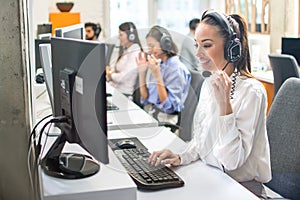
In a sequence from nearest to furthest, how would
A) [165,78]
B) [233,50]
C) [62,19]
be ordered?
[233,50] < [165,78] < [62,19]

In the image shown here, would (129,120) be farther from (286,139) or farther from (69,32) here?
(286,139)

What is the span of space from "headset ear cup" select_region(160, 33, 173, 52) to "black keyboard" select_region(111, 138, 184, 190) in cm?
78

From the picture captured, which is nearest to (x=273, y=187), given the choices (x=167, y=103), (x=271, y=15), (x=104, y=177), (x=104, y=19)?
(x=104, y=177)

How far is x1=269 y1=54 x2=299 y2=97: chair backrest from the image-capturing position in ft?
10.9

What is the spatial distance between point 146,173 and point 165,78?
149cm

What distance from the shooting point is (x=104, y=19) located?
5973 mm

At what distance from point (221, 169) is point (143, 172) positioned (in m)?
0.28

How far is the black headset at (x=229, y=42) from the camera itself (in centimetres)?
159

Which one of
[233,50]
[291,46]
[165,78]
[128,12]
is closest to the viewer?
[233,50]

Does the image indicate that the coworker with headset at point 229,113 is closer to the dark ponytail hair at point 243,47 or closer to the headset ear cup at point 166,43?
the dark ponytail hair at point 243,47

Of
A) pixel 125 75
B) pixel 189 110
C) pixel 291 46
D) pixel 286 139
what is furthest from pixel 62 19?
pixel 286 139

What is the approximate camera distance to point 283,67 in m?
3.40

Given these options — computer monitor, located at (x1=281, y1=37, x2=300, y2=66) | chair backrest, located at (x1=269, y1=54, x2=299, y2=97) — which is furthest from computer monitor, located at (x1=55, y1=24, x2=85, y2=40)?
computer monitor, located at (x1=281, y1=37, x2=300, y2=66)

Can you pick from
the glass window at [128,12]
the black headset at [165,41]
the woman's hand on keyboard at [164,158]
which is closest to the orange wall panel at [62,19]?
the glass window at [128,12]
